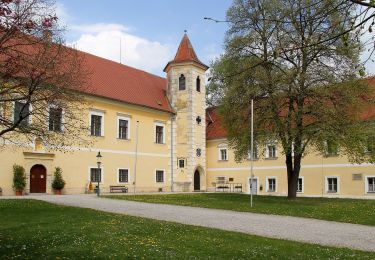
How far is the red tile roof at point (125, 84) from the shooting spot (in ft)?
112

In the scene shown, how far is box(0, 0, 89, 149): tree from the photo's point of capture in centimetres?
1066

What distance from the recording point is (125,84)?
3678cm

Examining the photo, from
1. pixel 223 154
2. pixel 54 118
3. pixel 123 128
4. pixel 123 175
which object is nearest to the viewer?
pixel 54 118

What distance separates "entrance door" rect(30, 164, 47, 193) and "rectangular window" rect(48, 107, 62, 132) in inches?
593

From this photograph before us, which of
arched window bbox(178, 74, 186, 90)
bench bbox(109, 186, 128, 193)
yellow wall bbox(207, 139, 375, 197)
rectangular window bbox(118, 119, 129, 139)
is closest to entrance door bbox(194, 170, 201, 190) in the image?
yellow wall bbox(207, 139, 375, 197)

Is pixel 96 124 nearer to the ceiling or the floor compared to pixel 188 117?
nearer to the floor

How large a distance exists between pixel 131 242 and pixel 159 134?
27859 millimetres

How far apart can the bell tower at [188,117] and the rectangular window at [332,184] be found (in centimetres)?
1087

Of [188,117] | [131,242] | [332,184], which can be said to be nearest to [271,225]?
[131,242]

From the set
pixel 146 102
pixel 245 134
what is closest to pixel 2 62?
pixel 245 134

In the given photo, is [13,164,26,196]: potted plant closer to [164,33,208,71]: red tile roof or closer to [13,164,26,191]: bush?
[13,164,26,191]: bush

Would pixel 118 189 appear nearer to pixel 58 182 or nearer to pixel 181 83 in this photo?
pixel 58 182

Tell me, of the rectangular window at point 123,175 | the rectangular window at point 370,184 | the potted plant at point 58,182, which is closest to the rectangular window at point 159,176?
the rectangular window at point 123,175

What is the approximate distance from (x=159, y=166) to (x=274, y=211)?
1997 cm
